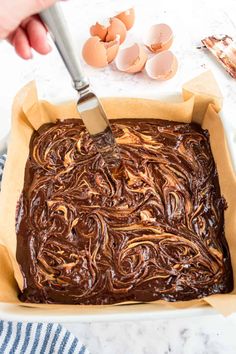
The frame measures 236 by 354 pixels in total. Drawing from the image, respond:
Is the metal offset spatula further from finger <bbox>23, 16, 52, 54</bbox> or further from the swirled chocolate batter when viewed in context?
finger <bbox>23, 16, 52, 54</bbox>

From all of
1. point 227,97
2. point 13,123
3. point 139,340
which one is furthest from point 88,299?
point 227,97

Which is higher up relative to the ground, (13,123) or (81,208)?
(13,123)

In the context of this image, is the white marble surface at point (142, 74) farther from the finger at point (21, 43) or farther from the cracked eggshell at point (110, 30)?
the finger at point (21, 43)

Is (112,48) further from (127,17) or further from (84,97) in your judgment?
(84,97)

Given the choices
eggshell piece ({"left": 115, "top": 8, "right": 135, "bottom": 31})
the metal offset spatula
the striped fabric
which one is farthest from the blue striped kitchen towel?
eggshell piece ({"left": 115, "top": 8, "right": 135, "bottom": 31})

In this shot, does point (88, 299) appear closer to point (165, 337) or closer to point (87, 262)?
point (87, 262)

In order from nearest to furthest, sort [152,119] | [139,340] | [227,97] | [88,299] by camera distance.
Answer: [88,299]
[139,340]
[152,119]
[227,97]
